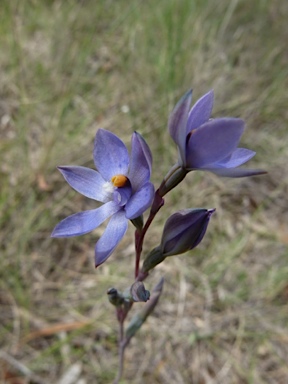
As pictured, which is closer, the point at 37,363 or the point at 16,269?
the point at 37,363

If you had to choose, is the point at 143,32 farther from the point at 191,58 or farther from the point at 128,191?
the point at 128,191

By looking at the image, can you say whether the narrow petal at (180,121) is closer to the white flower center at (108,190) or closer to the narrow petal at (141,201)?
the narrow petal at (141,201)

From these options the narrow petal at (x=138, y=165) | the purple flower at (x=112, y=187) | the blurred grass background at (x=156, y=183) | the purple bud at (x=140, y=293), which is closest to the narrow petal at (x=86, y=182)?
the purple flower at (x=112, y=187)

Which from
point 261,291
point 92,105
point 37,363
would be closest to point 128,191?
point 37,363

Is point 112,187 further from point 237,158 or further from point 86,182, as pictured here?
point 237,158

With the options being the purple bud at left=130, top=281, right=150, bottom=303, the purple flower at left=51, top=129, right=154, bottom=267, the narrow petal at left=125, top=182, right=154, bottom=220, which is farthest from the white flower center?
the purple bud at left=130, top=281, right=150, bottom=303

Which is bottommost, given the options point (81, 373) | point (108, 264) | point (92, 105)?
point (81, 373)
